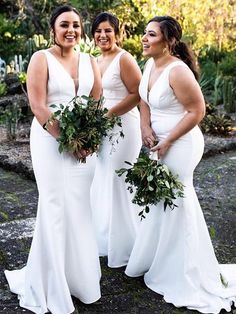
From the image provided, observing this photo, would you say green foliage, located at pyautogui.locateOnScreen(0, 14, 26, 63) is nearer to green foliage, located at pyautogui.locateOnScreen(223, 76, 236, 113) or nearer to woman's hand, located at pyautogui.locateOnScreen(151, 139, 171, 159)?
green foliage, located at pyautogui.locateOnScreen(223, 76, 236, 113)

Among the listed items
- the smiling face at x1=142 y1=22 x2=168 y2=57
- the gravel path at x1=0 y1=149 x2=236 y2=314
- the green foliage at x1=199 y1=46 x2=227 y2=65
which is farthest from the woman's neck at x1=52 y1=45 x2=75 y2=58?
the green foliage at x1=199 y1=46 x2=227 y2=65

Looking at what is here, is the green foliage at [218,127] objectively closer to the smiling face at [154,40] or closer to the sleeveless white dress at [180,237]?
the sleeveless white dress at [180,237]

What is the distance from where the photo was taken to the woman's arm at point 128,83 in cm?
399

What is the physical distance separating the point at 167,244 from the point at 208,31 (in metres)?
8.97

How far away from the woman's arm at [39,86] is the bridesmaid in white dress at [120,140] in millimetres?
799

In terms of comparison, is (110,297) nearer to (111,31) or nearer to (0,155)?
(111,31)

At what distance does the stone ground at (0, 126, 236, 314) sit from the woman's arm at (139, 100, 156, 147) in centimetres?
107

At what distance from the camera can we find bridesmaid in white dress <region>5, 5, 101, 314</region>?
331 centimetres

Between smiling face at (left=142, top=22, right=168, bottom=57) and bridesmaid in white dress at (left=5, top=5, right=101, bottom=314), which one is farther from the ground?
smiling face at (left=142, top=22, right=168, bottom=57)

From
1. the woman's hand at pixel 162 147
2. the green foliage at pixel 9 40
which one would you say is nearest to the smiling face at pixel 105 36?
the woman's hand at pixel 162 147

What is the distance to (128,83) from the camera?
4.02 m

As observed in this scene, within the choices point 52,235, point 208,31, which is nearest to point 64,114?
point 52,235

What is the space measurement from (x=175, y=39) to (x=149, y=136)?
0.69 metres

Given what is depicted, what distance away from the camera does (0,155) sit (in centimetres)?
707
